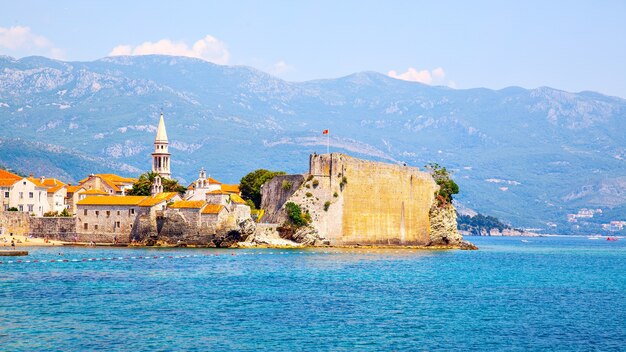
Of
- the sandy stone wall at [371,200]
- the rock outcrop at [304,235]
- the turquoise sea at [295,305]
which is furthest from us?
the sandy stone wall at [371,200]

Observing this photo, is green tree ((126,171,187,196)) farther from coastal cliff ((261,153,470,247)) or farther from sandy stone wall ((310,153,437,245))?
sandy stone wall ((310,153,437,245))

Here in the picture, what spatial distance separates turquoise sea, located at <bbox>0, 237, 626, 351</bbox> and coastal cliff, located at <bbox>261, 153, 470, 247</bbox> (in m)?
14.3

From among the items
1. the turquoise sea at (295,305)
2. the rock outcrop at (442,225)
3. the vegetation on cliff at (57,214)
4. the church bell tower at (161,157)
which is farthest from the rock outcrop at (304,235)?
the church bell tower at (161,157)

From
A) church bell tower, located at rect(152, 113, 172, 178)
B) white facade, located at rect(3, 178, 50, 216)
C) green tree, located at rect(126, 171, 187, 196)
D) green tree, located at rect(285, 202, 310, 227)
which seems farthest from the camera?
church bell tower, located at rect(152, 113, 172, 178)

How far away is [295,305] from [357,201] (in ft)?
143

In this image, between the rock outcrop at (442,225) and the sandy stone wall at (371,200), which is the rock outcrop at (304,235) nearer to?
the sandy stone wall at (371,200)

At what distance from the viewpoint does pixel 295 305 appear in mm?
44250

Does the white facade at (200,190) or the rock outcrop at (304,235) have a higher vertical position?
the white facade at (200,190)

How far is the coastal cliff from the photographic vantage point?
86438 mm

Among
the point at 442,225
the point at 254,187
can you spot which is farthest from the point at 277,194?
the point at 442,225

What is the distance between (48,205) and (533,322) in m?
73.3

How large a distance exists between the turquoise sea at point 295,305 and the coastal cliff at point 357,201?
14.3 m

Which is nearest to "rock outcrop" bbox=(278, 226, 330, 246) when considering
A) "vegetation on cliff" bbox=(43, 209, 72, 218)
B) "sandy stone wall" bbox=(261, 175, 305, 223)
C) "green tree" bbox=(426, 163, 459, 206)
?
"sandy stone wall" bbox=(261, 175, 305, 223)

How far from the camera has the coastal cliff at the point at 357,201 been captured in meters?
86.4
